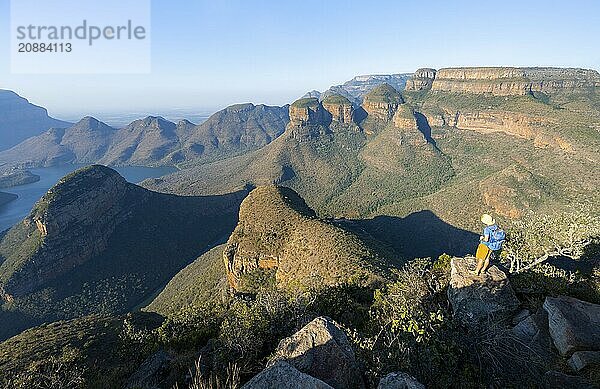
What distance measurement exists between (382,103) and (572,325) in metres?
168

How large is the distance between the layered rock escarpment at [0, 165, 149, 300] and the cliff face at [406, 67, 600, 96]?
143839 mm

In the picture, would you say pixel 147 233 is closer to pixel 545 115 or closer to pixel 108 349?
pixel 108 349

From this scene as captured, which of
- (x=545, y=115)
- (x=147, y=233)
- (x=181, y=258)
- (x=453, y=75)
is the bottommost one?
(x=181, y=258)

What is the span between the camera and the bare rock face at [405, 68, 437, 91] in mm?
187250

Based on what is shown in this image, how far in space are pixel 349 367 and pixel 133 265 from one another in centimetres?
7880

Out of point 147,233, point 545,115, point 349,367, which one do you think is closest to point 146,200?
point 147,233

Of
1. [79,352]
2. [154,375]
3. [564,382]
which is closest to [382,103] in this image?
[79,352]

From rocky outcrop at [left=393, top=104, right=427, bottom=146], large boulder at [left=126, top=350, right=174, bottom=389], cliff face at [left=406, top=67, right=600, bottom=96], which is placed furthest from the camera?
rocky outcrop at [left=393, top=104, right=427, bottom=146]

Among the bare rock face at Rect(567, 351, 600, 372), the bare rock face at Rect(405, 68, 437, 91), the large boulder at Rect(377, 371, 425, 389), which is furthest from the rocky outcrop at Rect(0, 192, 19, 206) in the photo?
the bare rock face at Rect(405, 68, 437, 91)

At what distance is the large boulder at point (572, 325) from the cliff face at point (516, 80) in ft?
476

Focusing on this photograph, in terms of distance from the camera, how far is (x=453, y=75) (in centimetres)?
16438

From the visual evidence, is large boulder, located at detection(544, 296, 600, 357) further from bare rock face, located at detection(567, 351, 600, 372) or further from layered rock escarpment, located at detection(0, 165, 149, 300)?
layered rock escarpment, located at detection(0, 165, 149, 300)

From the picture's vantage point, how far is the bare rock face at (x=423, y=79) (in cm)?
18725

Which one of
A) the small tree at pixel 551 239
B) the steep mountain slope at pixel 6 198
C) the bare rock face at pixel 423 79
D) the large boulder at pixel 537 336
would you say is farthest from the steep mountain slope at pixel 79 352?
the steep mountain slope at pixel 6 198
